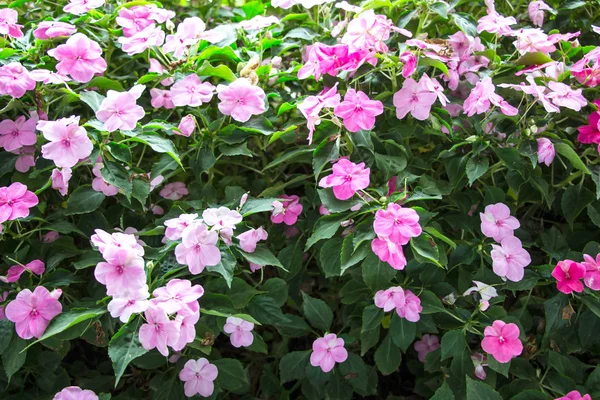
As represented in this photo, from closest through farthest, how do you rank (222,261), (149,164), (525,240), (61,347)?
(222,261)
(61,347)
(525,240)
(149,164)

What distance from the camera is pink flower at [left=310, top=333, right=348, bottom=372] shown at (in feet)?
Answer: 4.22

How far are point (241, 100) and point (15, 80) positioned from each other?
0.45 m

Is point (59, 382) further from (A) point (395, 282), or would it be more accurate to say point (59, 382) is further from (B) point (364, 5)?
(B) point (364, 5)

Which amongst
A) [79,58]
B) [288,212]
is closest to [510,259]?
[288,212]

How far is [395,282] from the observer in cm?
128

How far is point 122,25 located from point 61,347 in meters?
0.70

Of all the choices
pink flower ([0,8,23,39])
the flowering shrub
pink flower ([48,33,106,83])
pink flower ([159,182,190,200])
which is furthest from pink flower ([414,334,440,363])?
pink flower ([0,8,23,39])

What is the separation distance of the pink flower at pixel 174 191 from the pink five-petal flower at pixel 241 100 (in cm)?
26

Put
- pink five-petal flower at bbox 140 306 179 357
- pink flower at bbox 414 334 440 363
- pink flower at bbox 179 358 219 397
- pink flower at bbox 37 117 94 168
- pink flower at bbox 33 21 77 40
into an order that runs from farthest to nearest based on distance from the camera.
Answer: pink flower at bbox 414 334 440 363
pink flower at bbox 33 21 77 40
pink flower at bbox 179 358 219 397
pink flower at bbox 37 117 94 168
pink five-petal flower at bbox 140 306 179 357

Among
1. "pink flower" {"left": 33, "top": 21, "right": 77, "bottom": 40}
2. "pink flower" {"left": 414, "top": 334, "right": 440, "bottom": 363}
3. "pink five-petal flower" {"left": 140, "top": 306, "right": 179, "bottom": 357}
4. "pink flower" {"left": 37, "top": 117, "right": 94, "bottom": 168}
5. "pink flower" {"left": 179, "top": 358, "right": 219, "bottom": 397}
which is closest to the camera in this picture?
"pink five-petal flower" {"left": 140, "top": 306, "right": 179, "bottom": 357}

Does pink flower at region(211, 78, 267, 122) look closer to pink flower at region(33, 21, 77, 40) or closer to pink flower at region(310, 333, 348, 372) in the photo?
pink flower at region(33, 21, 77, 40)

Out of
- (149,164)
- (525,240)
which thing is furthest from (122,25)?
(525,240)

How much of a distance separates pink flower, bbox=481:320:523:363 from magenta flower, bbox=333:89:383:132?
450 millimetres

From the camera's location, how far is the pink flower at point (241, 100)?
4.15 ft
